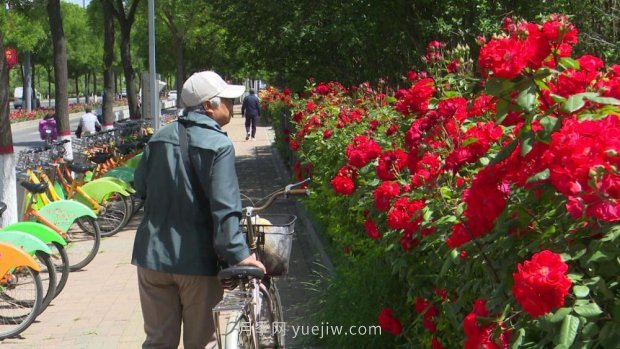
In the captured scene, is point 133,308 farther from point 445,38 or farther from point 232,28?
point 232,28

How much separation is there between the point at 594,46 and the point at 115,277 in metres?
6.31

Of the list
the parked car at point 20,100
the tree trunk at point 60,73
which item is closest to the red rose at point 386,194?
the tree trunk at point 60,73

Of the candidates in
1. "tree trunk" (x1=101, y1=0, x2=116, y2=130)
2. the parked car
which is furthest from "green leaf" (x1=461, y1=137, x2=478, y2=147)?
the parked car

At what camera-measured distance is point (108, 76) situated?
2362 centimetres

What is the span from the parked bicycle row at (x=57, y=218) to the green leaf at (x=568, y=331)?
214 inches

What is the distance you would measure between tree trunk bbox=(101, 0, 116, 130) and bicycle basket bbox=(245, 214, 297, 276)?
17.4m

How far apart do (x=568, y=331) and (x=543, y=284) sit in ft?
0.40

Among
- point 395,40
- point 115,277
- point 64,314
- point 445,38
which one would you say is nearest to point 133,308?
point 64,314

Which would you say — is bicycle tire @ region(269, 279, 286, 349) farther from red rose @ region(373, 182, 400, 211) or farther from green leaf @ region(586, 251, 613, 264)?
green leaf @ region(586, 251, 613, 264)

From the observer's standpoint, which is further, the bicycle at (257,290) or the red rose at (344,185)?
the red rose at (344,185)

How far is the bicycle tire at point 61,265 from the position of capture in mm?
7938

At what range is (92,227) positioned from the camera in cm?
974

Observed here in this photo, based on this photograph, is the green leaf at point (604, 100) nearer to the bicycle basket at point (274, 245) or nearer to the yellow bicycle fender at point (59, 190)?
the bicycle basket at point (274, 245)

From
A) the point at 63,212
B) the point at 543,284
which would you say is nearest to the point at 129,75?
the point at 63,212
